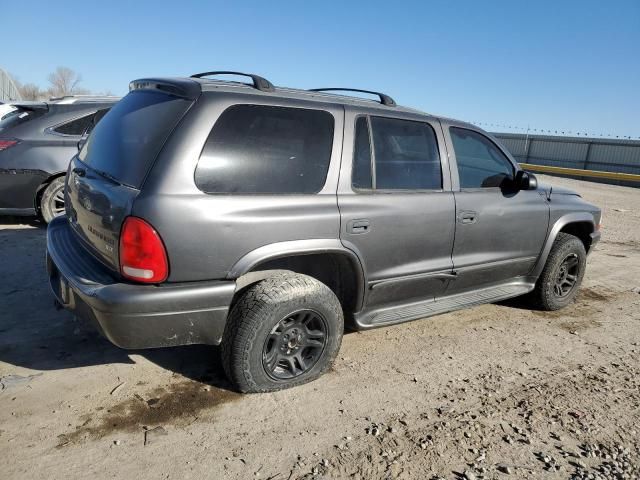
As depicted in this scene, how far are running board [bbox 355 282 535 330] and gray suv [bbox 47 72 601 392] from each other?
0.6 inches

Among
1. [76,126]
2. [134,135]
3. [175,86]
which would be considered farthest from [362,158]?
[76,126]

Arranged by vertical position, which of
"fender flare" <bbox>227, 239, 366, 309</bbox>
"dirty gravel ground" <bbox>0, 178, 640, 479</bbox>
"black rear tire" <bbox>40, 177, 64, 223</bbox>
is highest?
"fender flare" <bbox>227, 239, 366, 309</bbox>

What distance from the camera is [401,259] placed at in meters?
3.41

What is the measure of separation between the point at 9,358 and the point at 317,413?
2008 mm

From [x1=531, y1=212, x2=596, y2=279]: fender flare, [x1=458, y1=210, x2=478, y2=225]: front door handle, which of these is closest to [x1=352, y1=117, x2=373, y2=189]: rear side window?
[x1=458, y1=210, x2=478, y2=225]: front door handle

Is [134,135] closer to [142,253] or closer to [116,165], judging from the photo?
[116,165]

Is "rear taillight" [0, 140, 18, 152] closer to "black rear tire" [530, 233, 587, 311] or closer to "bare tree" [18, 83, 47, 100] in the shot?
"black rear tire" [530, 233, 587, 311]

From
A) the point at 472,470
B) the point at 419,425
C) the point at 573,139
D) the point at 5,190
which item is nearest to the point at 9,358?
the point at 419,425

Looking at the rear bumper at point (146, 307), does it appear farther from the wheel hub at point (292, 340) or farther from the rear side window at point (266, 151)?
the rear side window at point (266, 151)

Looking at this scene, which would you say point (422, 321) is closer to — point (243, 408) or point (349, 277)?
point (349, 277)

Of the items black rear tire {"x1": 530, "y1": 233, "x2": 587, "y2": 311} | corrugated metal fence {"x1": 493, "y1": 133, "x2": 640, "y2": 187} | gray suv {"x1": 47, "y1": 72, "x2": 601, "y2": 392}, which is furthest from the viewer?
corrugated metal fence {"x1": 493, "y1": 133, "x2": 640, "y2": 187}

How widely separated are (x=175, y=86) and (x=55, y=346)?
1919 millimetres

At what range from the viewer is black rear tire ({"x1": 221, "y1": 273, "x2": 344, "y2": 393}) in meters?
2.81

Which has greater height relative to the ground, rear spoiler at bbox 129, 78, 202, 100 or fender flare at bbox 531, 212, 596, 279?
rear spoiler at bbox 129, 78, 202, 100
